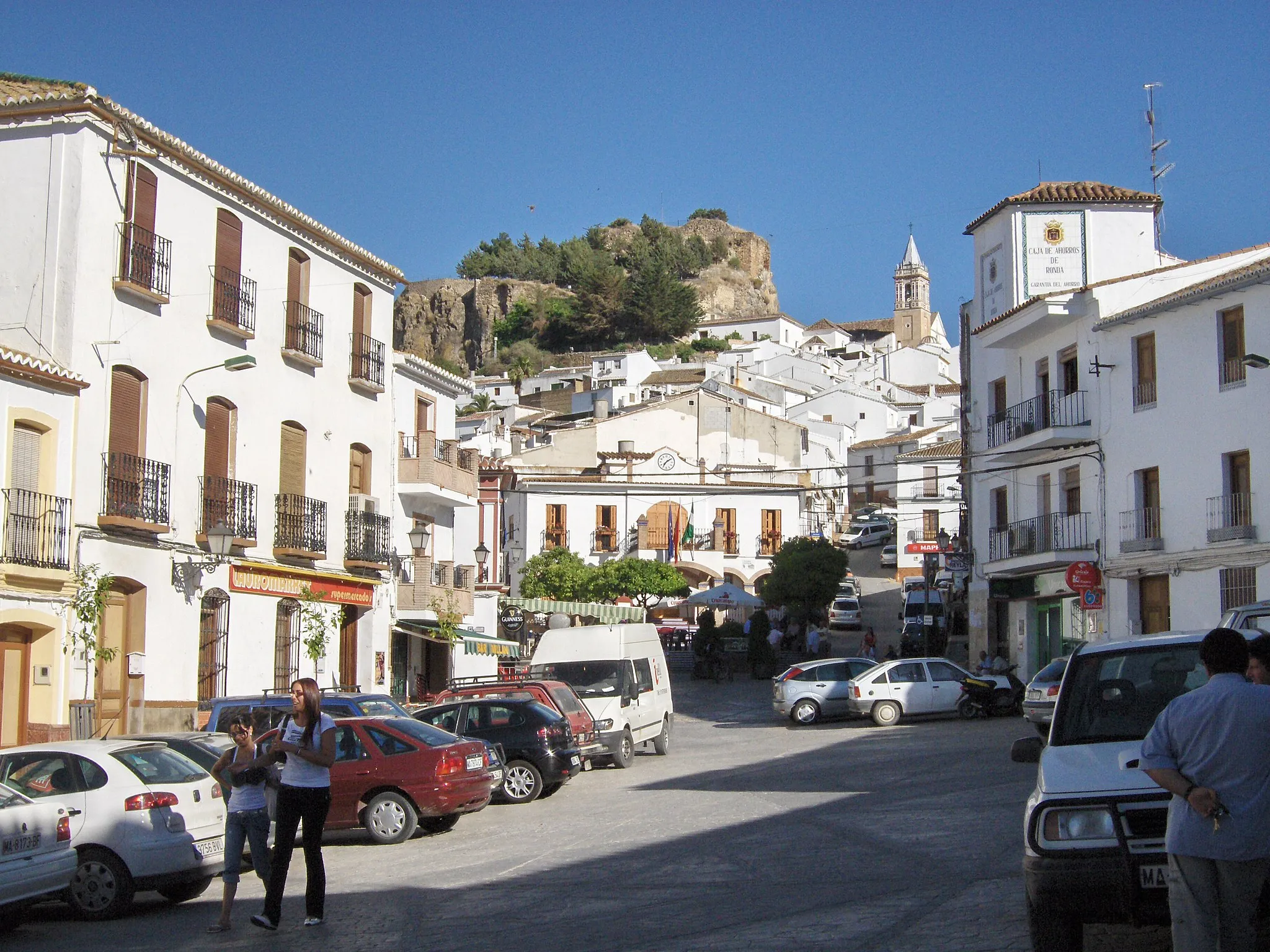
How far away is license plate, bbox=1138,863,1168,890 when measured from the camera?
703cm

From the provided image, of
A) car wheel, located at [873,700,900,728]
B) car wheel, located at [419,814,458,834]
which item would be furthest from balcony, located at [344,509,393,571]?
car wheel, located at [419,814,458,834]

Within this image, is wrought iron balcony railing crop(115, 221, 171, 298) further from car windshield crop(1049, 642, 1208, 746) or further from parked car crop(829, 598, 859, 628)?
parked car crop(829, 598, 859, 628)

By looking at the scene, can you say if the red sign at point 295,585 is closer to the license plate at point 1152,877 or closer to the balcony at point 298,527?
the balcony at point 298,527

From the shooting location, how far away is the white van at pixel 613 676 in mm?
24969

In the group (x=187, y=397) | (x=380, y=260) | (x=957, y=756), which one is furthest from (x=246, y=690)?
(x=957, y=756)

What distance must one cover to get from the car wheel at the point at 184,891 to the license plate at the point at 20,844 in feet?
6.76

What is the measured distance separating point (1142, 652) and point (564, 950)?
420 centimetres

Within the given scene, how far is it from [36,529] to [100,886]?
35.6ft

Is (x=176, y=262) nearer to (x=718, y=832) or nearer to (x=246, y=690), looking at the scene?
(x=246, y=690)

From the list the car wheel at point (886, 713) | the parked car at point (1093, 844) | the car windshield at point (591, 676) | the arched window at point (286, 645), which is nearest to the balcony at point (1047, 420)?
the car wheel at point (886, 713)

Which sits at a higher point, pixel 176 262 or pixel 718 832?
pixel 176 262

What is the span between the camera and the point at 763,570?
6247 cm

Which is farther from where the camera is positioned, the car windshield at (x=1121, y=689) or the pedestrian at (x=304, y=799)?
the pedestrian at (x=304, y=799)

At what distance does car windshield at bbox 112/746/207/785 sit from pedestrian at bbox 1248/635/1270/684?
9262 millimetres
